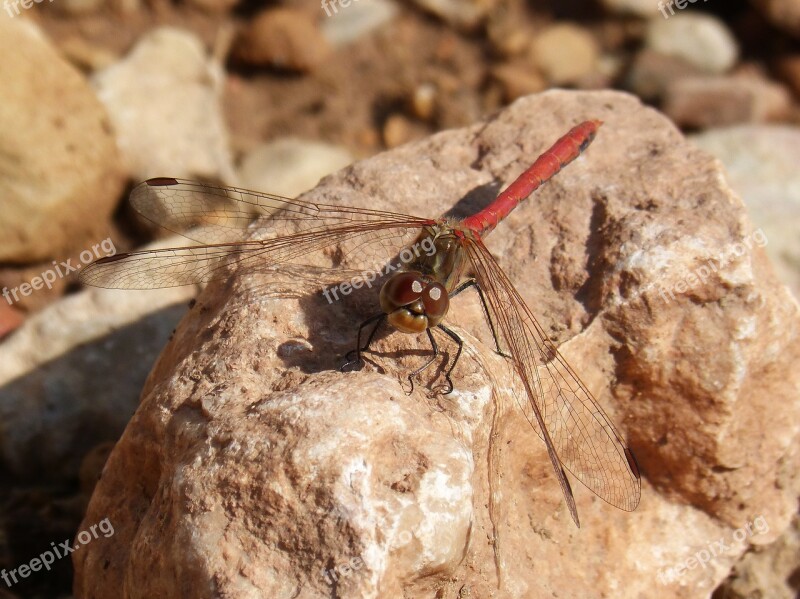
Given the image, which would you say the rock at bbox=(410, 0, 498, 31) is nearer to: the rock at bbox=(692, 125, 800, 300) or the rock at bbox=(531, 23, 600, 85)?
the rock at bbox=(531, 23, 600, 85)

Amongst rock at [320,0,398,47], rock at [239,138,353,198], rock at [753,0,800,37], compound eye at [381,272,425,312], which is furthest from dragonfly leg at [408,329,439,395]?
rock at [753,0,800,37]

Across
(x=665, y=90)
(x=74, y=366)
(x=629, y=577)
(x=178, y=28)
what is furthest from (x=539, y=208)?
(x=178, y=28)

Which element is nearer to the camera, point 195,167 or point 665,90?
point 195,167

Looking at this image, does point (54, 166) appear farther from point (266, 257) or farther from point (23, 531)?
point (266, 257)

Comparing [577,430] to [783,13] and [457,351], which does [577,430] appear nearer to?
[457,351]

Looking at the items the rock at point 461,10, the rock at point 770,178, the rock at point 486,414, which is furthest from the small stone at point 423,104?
the rock at point 486,414

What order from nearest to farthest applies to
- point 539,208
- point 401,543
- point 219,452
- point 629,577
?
point 401,543, point 219,452, point 629,577, point 539,208
